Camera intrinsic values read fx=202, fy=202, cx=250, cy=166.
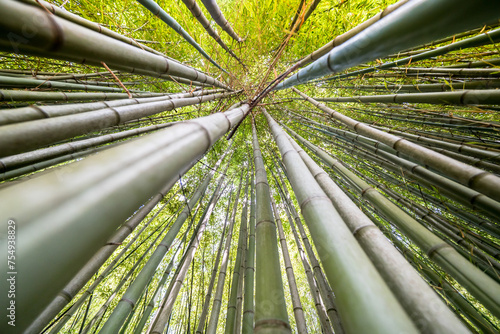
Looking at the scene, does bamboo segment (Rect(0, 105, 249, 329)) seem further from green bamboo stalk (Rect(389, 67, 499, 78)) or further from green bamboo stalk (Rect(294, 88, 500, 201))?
green bamboo stalk (Rect(389, 67, 499, 78))

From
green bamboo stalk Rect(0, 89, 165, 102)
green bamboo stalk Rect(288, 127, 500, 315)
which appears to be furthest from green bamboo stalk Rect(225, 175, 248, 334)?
green bamboo stalk Rect(0, 89, 165, 102)

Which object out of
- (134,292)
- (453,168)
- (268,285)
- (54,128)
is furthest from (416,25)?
(134,292)

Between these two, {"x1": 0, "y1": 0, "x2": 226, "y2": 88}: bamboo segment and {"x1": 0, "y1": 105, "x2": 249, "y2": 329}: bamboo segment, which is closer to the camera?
{"x1": 0, "y1": 105, "x2": 249, "y2": 329}: bamboo segment

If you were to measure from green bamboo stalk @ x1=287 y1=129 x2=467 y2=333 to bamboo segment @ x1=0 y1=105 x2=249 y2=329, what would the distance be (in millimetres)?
720

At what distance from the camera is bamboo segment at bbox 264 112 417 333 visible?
1.47ft

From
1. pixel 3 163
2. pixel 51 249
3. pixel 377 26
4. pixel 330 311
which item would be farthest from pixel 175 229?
pixel 377 26

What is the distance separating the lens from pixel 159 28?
2488mm

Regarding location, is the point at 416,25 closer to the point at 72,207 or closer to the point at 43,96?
the point at 72,207

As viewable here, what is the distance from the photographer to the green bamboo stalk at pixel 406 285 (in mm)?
525

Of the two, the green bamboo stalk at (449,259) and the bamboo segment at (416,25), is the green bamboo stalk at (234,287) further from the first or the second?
the bamboo segment at (416,25)

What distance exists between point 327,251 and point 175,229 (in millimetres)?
1539

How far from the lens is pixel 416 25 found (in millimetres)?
591

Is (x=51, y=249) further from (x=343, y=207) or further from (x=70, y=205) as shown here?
(x=343, y=207)

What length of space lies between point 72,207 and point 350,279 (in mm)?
639
